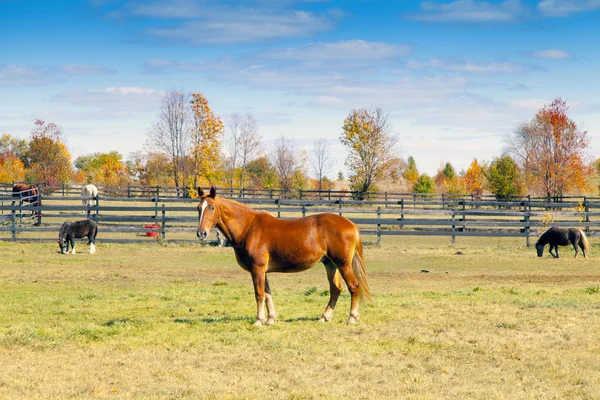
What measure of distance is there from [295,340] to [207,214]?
2219 mm

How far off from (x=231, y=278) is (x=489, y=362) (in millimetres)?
9978

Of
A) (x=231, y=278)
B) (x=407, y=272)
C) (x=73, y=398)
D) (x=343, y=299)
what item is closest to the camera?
(x=73, y=398)

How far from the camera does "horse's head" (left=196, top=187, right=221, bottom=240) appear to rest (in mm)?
9312

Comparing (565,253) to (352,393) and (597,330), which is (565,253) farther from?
(352,393)

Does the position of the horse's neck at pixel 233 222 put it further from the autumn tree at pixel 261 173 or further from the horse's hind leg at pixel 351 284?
the autumn tree at pixel 261 173

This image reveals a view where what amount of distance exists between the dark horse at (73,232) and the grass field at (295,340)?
5544 mm

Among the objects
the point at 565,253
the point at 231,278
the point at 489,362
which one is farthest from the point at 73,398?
the point at 565,253

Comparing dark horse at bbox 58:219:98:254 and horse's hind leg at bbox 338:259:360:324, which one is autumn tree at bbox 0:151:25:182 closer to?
dark horse at bbox 58:219:98:254

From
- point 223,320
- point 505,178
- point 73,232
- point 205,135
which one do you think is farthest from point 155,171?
point 223,320

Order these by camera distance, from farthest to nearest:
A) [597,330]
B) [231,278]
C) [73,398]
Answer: [231,278], [597,330], [73,398]

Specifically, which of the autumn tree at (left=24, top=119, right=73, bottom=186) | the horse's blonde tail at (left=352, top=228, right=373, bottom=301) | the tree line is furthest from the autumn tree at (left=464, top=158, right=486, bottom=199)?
the horse's blonde tail at (left=352, top=228, right=373, bottom=301)

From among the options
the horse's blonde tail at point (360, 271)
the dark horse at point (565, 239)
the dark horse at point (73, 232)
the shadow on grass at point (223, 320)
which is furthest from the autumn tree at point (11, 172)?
the horse's blonde tail at point (360, 271)

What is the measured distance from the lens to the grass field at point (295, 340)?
21.7 feet

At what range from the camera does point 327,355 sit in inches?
308
